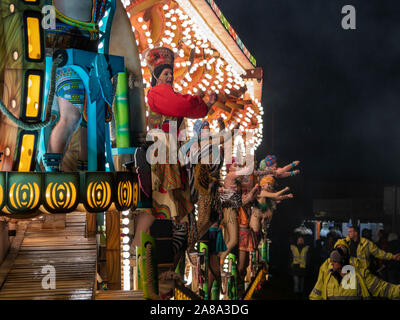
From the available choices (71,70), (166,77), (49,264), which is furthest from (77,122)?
(49,264)

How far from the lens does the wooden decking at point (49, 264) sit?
5.72 m

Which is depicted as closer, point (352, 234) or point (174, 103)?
point (174, 103)

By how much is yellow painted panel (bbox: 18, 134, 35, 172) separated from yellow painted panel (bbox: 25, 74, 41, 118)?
12cm

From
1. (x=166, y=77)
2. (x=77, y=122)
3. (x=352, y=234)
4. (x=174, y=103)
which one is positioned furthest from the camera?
(x=352, y=234)

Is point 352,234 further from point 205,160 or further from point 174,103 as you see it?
point 174,103

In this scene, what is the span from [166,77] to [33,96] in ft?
8.49

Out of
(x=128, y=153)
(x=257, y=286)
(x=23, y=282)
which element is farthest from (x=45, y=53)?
(x=257, y=286)

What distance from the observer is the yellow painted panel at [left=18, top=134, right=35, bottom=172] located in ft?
9.14

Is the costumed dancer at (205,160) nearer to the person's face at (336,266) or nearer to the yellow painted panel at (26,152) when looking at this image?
the person's face at (336,266)

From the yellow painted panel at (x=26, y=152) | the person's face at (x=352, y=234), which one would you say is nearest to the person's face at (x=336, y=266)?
the person's face at (x=352, y=234)

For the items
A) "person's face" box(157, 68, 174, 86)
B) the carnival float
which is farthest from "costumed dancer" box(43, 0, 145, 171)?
"person's face" box(157, 68, 174, 86)

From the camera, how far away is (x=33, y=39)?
2.77m

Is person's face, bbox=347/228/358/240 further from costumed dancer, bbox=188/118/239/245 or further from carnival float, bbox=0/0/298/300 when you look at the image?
carnival float, bbox=0/0/298/300

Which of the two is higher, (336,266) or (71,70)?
(71,70)
